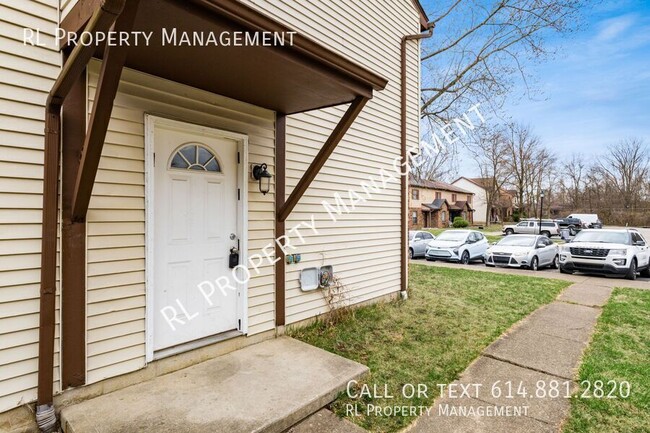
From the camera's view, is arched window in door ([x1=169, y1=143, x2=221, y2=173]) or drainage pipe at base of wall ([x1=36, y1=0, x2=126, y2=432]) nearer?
drainage pipe at base of wall ([x1=36, y1=0, x2=126, y2=432])

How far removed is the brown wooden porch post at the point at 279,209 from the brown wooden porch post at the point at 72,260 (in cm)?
198

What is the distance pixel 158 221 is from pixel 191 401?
5.20 feet

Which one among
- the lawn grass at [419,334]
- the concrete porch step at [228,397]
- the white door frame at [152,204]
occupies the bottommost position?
the lawn grass at [419,334]

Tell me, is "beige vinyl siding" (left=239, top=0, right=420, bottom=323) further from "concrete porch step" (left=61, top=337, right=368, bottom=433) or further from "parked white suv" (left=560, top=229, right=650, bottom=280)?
"parked white suv" (left=560, top=229, right=650, bottom=280)

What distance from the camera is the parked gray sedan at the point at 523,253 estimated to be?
1159 cm

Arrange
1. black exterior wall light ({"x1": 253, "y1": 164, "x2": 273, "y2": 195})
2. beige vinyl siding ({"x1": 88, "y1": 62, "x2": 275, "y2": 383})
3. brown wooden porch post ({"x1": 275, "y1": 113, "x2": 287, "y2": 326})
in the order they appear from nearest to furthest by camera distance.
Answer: beige vinyl siding ({"x1": 88, "y1": 62, "x2": 275, "y2": 383}), black exterior wall light ({"x1": 253, "y1": 164, "x2": 273, "y2": 195}), brown wooden porch post ({"x1": 275, "y1": 113, "x2": 287, "y2": 326})

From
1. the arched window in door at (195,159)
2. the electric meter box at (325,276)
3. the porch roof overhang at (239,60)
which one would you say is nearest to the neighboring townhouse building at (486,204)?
the electric meter box at (325,276)

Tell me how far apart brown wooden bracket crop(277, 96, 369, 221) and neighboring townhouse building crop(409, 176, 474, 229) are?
29177mm

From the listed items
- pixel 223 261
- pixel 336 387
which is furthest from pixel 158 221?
pixel 336 387

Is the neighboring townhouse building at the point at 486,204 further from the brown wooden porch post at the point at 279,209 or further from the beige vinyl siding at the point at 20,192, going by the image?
the beige vinyl siding at the point at 20,192

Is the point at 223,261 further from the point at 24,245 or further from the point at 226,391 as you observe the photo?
the point at 24,245

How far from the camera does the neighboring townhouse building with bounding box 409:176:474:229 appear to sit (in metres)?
34.3

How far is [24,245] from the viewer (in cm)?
231

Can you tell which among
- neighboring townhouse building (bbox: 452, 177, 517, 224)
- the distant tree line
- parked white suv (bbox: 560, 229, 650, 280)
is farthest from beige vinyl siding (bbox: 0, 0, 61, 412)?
neighboring townhouse building (bbox: 452, 177, 517, 224)
